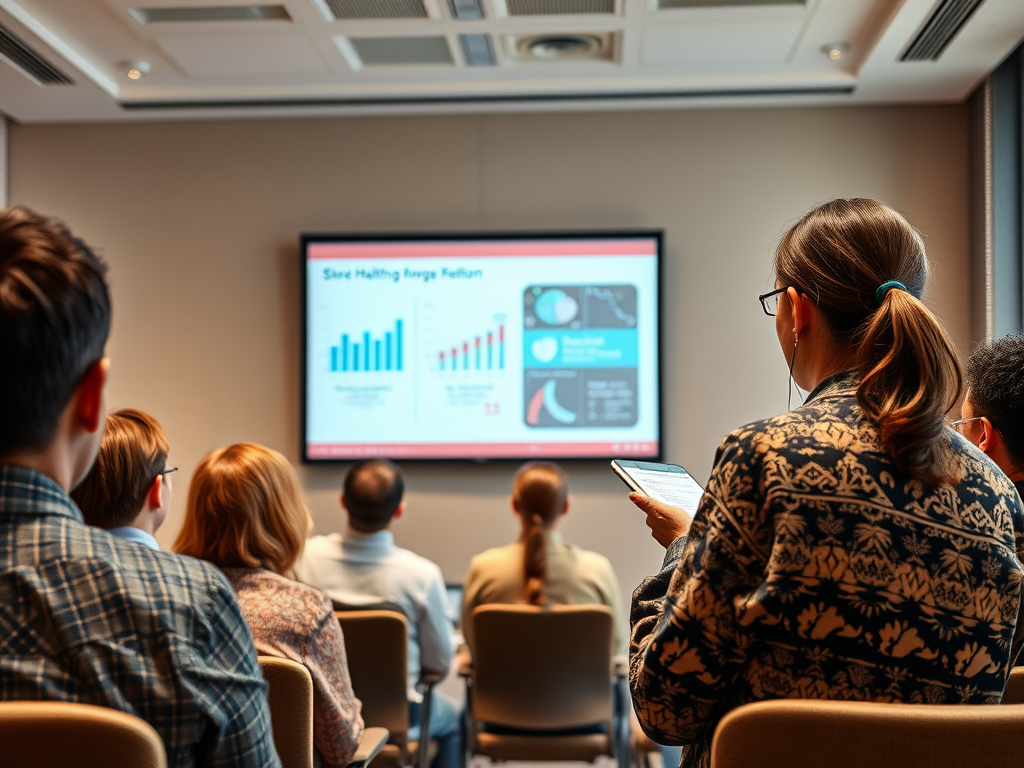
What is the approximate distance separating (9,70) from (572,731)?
3507 millimetres

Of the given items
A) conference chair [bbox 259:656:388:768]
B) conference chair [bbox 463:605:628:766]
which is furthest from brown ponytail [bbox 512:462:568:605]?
conference chair [bbox 259:656:388:768]

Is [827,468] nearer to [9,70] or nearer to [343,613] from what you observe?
[343,613]

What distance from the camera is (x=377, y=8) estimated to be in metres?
3.64

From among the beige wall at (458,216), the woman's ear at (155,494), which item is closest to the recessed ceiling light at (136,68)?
the beige wall at (458,216)

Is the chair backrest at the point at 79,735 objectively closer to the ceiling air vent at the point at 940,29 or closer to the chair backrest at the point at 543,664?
the chair backrest at the point at 543,664

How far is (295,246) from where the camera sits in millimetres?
4625

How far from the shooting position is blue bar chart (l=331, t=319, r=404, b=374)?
4.46 metres

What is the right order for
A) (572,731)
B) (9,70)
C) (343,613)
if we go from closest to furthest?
(343,613)
(572,731)
(9,70)

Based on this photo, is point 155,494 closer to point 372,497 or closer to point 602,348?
point 372,497

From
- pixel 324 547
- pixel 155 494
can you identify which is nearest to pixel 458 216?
pixel 324 547

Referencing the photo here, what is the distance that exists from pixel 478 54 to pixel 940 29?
1.85 metres

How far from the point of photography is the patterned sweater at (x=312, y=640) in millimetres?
1899

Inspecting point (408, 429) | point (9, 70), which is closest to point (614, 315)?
point (408, 429)

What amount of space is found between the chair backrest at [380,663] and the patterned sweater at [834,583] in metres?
1.48
